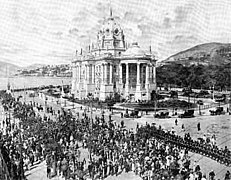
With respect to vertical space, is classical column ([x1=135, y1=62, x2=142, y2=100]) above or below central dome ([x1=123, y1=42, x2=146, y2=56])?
below

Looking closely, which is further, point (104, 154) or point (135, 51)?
point (135, 51)

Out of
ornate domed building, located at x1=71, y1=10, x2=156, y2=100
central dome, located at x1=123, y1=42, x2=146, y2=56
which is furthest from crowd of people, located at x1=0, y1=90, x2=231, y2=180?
central dome, located at x1=123, y1=42, x2=146, y2=56

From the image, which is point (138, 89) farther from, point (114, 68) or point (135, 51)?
point (135, 51)

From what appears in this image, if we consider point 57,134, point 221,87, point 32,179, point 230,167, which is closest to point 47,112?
point 57,134

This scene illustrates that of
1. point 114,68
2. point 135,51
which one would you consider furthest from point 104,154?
point 114,68

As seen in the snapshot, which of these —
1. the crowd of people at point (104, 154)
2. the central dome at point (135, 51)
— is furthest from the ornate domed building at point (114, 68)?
the crowd of people at point (104, 154)

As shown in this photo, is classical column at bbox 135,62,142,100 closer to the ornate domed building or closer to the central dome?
the ornate domed building

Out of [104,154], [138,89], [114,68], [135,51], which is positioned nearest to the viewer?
[104,154]
